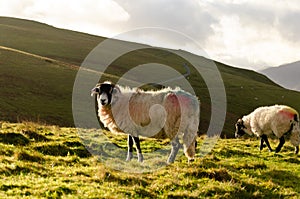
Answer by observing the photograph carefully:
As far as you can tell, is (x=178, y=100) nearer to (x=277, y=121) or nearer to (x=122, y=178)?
(x=122, y=178)

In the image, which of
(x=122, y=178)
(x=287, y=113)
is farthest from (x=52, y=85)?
(x=122, y=178)

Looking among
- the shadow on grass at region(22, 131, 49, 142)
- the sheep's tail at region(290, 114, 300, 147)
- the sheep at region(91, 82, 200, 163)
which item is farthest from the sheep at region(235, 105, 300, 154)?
the shadow on grass at region(22, 131, 49, 142)

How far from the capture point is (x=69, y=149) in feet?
48.8

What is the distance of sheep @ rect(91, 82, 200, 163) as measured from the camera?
13.7 meters

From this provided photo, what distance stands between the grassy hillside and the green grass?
35.3 feet

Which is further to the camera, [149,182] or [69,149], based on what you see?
A: [69,149]

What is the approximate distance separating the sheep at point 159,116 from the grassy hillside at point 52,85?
33.2 ft

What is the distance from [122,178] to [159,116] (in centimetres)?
387

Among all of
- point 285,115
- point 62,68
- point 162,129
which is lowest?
point 162,129

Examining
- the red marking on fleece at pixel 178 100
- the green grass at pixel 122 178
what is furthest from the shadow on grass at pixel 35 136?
the red marking on fleece at pixel 178 100

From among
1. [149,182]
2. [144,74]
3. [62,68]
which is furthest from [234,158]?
[144,74]

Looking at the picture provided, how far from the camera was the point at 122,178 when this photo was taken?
10508 millimetres

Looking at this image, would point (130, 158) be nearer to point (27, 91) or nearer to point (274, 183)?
point (274, 183)

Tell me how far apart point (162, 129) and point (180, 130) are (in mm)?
712
